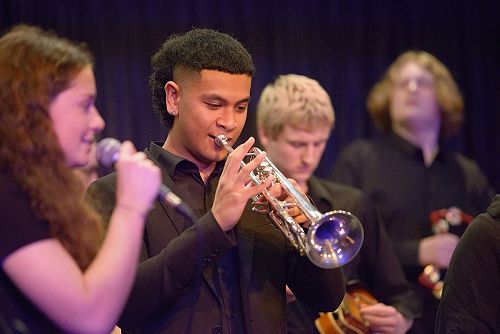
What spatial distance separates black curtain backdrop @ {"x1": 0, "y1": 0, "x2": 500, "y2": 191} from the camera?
16.2 feet

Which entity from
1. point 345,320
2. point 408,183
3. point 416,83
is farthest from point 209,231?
point 416,83

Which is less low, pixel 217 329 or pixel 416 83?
pixel 416 83

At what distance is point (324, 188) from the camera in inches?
148

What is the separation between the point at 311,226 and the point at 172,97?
630 mm

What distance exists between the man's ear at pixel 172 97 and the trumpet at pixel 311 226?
0.70 feet

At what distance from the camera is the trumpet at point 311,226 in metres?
2.59

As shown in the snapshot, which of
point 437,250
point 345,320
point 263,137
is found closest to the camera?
point 345,320

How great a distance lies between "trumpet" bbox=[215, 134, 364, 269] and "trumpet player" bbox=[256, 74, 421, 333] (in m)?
0.94

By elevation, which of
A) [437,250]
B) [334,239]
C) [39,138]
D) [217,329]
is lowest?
[437,250]

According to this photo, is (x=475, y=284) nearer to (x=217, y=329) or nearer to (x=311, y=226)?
(x=311, y=226)

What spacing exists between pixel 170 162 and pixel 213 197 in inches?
7.0

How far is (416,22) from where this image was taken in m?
5.79

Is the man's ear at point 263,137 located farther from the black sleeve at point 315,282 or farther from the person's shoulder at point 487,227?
the person's shoulder at point 487,227

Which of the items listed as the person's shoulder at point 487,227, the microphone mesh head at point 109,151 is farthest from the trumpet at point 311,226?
the microphone mesh head at point 109,151
